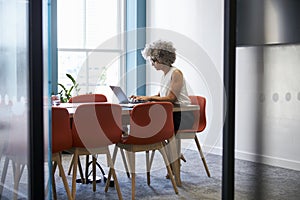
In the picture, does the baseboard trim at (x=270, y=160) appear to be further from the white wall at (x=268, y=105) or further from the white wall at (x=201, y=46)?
the white wall at (x=201, y=46)

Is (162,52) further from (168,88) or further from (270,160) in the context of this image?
(270,160)

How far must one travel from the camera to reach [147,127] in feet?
11.2

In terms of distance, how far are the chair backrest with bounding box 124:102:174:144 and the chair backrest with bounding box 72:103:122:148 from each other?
0.13 m

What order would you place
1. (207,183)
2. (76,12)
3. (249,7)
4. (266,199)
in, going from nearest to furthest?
(249,7) < (266,199) < (207,183) < (76,12)

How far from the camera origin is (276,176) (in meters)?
2.88

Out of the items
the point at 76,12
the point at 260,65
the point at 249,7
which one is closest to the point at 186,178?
the point at 260,65

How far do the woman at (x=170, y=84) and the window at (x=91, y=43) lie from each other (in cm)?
221

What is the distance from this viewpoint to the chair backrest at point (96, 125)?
3.14 meters

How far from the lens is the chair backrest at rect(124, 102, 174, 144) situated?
11.0 feet

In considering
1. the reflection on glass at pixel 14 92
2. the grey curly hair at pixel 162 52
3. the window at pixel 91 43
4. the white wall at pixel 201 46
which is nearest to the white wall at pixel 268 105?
the reflection on glass at pixel 14 92

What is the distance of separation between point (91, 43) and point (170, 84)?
271 cm

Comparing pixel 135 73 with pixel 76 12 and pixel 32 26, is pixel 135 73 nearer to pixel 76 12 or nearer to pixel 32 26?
pixel 76 12

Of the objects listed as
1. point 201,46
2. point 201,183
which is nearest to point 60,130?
point 201,183

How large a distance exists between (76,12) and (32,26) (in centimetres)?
422
